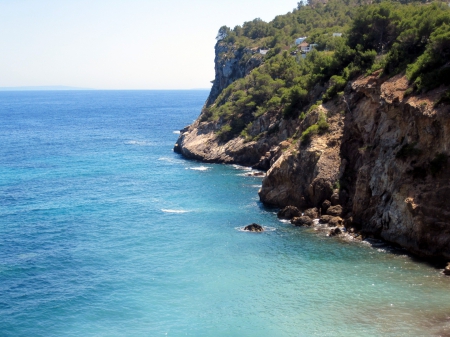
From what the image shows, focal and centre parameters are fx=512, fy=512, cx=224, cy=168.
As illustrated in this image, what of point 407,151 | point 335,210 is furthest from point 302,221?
point 407,151

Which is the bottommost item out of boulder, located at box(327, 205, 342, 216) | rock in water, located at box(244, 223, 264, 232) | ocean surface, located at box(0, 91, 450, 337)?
ocean surface, located at box(0, 91, 450, 337)

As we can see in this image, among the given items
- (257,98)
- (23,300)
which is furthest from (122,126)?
(23,300)

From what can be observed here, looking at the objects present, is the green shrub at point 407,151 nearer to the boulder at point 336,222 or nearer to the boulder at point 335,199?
the boulder at point 336,222

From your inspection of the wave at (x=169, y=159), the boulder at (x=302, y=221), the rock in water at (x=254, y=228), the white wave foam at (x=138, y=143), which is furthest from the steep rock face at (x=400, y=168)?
the white wave foam at (x=138, y=143)

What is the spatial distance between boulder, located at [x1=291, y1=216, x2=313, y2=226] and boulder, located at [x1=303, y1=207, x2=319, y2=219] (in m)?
1.15

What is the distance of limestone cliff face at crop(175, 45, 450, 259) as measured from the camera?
132ft

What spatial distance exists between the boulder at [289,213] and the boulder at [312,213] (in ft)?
2.78

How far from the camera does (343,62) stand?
64.7m

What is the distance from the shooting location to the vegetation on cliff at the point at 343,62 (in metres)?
48.0

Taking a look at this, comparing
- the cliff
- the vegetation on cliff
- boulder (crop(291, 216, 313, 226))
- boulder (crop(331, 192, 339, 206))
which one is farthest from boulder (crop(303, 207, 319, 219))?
the vegetation on cliff

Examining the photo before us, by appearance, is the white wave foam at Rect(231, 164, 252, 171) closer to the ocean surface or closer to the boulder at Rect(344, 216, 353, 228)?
the ocean surface

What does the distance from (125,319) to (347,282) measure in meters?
15.8

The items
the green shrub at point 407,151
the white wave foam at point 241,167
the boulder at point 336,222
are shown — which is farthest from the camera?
the white wave foam at point 241,167

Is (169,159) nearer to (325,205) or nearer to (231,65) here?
(231,65)
